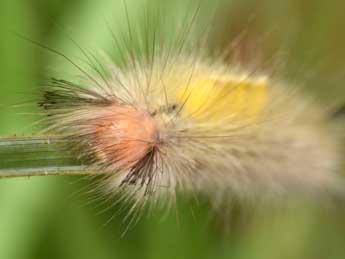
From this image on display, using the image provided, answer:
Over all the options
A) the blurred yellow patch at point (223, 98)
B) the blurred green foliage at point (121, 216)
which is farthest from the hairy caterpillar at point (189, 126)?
the blurred green foliage at point (121, 216)

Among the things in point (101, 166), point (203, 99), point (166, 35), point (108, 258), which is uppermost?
point (166, 35)

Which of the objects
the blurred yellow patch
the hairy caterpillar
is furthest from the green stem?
the blurred yellow patch

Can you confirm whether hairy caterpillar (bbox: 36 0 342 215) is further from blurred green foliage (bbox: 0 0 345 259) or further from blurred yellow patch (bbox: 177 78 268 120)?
blurred green foliage (bbox: 0 0 345 259)

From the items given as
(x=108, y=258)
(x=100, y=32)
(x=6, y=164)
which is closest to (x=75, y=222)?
(x=108, y=258)

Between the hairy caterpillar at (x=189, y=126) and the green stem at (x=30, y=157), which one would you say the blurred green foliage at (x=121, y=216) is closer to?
the hairy caterpillar at (x=189, y=126)

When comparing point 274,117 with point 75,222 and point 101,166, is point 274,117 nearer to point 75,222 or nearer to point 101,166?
point 101,166

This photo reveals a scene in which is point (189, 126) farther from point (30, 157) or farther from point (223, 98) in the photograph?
point (30, 157)
